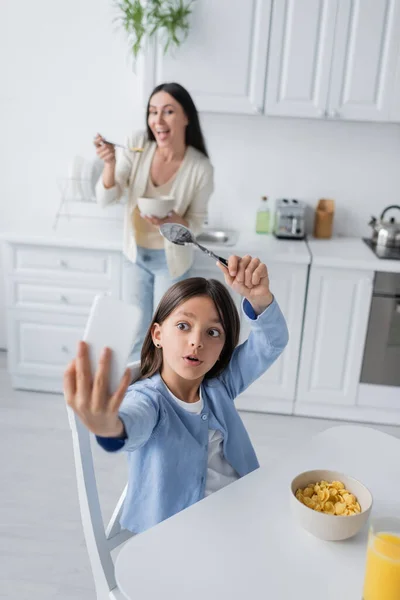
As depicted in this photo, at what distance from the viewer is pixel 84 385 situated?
722 mm

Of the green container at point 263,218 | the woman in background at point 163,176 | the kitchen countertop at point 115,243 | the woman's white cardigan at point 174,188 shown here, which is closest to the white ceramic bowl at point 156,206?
the woman in background at point 163,176

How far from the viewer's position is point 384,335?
267 centimetres

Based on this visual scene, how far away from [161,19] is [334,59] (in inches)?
29.2

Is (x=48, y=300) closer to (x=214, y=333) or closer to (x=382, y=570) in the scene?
(x=214, y=333)

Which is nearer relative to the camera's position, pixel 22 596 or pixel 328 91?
pixel 22 596

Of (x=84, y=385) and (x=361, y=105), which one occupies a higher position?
(x=361, y=105)

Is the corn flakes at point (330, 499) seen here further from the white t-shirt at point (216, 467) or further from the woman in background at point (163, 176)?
the woman in background at point (163, 176)

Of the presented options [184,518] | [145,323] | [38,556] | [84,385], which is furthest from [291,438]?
[84,385]

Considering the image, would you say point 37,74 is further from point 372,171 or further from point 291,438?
point 291,438

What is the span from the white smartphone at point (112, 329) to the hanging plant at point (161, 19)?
2.15 metres

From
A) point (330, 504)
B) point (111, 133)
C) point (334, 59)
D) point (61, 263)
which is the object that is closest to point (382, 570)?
point (330, 504)

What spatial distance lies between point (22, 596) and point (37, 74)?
2314 millimetres

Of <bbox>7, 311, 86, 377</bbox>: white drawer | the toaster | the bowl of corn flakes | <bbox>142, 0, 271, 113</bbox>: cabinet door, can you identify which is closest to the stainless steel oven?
the toaster

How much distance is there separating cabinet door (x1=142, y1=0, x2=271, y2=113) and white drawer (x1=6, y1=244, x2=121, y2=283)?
0.75 m
